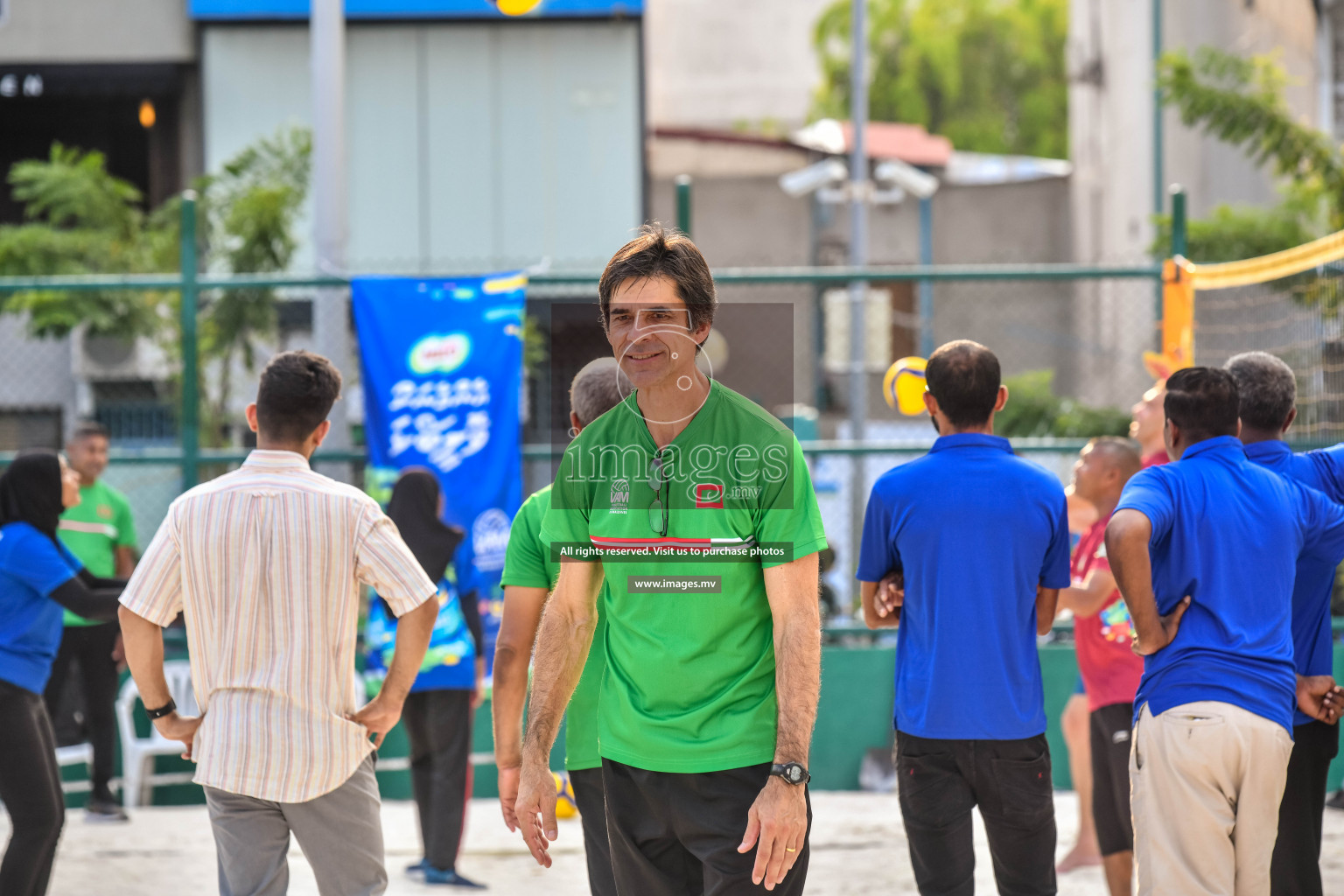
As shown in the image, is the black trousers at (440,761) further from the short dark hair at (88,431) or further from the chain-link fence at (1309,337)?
the chain-link fence at (1309,337)

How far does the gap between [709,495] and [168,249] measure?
8.78 m

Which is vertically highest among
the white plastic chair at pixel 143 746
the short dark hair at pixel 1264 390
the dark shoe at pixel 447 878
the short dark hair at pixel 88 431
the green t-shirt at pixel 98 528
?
the short dark hair at pixel 1264 390

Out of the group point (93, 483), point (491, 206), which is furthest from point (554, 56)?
point (93, 483)

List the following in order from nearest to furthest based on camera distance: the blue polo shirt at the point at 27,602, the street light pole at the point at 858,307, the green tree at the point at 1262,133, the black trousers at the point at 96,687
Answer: the blue polo shirt at the point at 27,602 → the black trousers at the point at 96,687 → the street light pole at the point at 858,307 → the green tree at the point at 1262,133

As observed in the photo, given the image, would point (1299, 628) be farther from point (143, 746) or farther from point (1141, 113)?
point (1141, 113)

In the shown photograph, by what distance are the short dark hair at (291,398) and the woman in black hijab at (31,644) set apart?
1211 mm

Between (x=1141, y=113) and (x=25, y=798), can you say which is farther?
(x=1141, y=113)

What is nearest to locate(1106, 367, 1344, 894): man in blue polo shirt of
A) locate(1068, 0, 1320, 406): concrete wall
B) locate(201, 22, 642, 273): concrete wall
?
locate(1068, 0, 1320, 406): concrete wall

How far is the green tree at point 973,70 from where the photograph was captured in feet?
121

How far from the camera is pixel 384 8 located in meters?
14.0

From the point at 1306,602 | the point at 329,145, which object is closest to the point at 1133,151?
the point at 329,145

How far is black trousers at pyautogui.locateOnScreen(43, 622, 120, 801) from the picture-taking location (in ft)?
23.4

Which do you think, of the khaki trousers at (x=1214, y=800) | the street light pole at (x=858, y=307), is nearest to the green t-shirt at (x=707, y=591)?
the khaki trousers at (x=1214, y=800)

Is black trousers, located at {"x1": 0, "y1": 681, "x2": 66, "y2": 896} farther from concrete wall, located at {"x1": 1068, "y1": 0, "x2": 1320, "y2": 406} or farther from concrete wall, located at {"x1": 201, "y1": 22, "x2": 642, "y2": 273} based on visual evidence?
concrete wall, located at {"x1": 1068, "y1": 0, "x2": 1320, "y2": 406}
